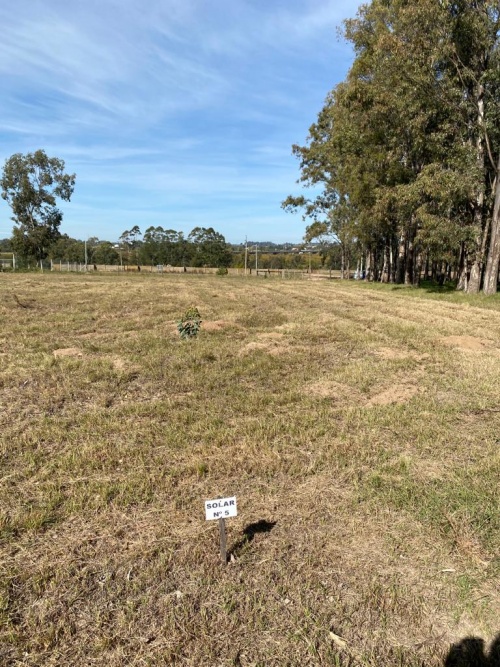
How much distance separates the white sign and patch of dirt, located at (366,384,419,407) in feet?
8.76

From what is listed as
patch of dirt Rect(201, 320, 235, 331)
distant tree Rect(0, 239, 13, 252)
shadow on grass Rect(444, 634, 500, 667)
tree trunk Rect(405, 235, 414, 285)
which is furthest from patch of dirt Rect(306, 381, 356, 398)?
distant tree Rect(0, 239, 13, 252)

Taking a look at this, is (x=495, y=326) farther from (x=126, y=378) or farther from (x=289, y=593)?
(x=289, y=593)

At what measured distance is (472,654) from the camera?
169 cm

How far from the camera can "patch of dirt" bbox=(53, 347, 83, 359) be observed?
21.3 feet

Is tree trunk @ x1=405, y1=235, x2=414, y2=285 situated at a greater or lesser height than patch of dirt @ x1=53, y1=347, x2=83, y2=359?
greater

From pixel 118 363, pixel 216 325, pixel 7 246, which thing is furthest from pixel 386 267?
pixel 7 246

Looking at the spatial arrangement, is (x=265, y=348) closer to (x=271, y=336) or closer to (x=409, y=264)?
(x=271, y=336)

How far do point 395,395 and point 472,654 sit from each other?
3.18 metres

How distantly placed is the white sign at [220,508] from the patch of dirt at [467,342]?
20.3ft

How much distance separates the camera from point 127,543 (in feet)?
7.58

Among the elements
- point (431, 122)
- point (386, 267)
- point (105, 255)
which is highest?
point (431, 122)

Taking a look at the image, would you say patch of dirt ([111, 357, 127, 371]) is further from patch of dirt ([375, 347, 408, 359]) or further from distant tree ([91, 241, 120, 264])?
distant tree ([91, 241, 120, 264])

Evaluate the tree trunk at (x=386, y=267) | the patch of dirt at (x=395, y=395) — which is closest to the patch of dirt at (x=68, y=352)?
the patch of dirt at (x=395, y=395)

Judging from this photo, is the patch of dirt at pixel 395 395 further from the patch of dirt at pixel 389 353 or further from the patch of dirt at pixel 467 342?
the patch of dirt at pixel 467 342
